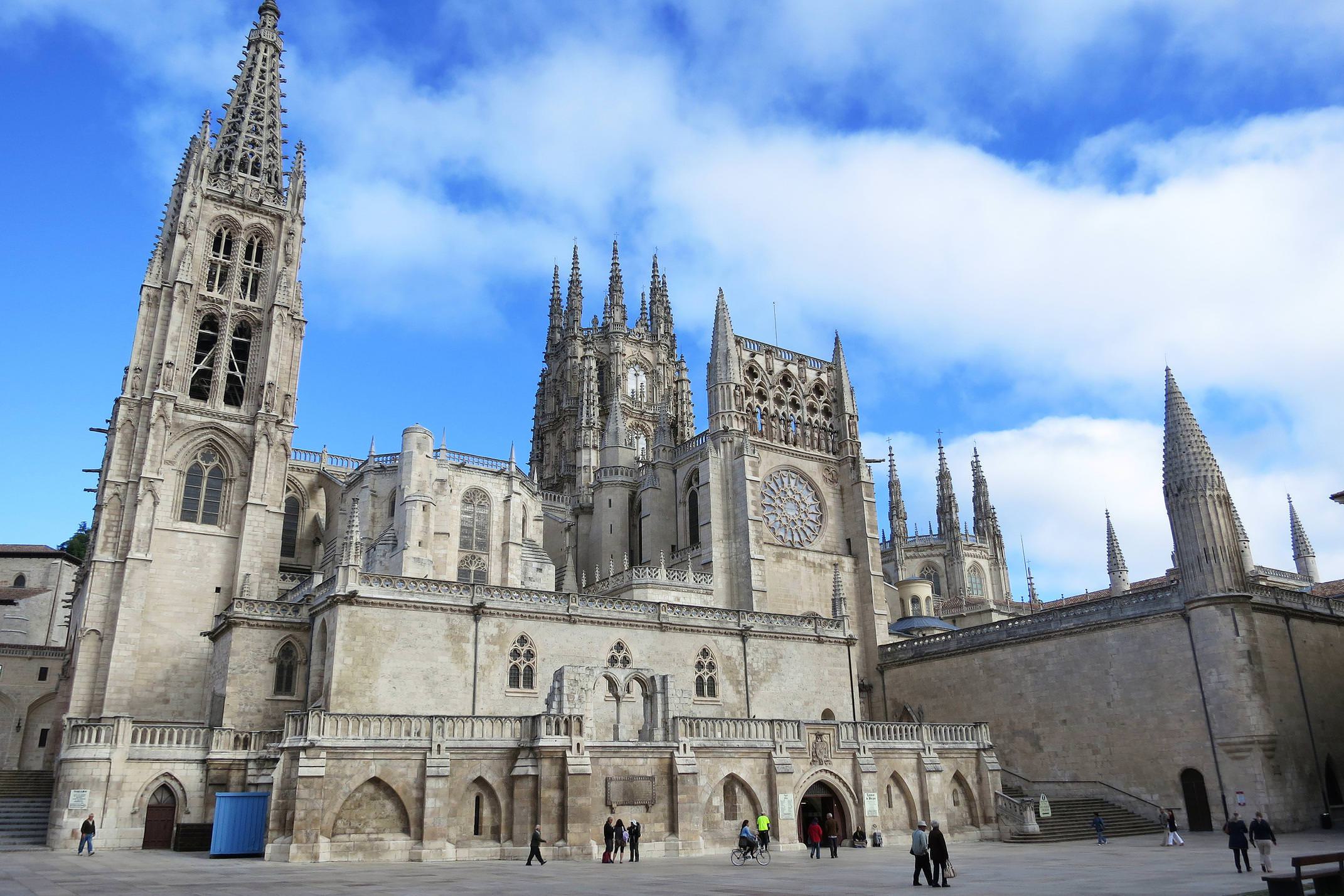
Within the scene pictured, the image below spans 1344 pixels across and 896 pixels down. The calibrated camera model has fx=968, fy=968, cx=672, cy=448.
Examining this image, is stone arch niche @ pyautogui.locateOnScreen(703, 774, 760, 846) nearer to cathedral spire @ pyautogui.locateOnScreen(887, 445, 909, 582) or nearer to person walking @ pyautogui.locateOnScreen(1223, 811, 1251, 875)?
person walking @ pyautogui.locateOnScreen(1223, 811, 1251, 875)

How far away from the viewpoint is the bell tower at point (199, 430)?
3984 centimetres

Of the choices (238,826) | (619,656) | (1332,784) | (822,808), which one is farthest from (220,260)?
(1332,784)

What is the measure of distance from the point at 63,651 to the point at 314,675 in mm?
26461

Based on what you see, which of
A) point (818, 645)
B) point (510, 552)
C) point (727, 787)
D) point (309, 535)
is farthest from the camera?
point (309, 535)

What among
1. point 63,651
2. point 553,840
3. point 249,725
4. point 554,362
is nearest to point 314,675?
point 249,725

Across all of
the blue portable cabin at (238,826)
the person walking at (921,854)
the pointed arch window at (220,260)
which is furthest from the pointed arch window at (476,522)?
the person walking at (921,854)

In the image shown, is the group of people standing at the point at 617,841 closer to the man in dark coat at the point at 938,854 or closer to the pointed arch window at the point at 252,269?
the man in dark coat at the point at 938,854

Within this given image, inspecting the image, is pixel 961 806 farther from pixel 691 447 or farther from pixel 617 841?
pixel 691 447

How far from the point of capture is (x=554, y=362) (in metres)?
78.1

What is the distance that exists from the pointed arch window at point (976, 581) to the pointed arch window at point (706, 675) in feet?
137

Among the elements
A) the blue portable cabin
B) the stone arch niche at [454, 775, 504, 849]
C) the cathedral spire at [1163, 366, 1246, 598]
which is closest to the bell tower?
the blue portable cabin

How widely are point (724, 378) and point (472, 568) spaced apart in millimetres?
15767

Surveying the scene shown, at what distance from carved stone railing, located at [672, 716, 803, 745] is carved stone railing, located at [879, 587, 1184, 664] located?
1312 cm

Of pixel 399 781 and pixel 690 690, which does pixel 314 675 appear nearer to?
pixel 399 781
